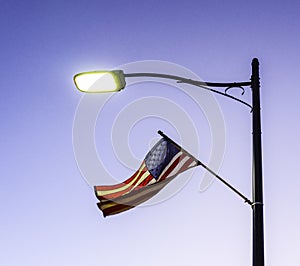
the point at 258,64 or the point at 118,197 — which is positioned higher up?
the point at 258,64

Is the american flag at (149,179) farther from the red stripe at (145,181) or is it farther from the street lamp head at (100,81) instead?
the street lamp head at (100,81)

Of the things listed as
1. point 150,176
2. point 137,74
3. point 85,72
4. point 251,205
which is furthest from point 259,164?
point 150,176

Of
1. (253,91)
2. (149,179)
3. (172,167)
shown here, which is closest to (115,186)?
(149,179)

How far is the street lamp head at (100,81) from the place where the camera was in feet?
23.4

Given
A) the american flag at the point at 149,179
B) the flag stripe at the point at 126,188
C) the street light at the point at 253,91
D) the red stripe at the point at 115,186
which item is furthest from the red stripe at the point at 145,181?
the street light at the point at 253,91

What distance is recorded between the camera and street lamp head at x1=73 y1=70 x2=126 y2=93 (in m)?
7.13

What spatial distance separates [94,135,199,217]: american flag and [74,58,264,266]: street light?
1.42 m

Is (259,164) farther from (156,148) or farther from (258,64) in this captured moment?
(156,148)

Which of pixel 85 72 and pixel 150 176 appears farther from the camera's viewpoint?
pixel 150 176

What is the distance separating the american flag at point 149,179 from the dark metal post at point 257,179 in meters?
1.88

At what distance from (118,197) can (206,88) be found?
303 cm

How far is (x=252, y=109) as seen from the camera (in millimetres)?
7129

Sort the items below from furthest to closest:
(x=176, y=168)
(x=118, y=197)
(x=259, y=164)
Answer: (x=118, y=197), (x=176, y=168), (x=259, y=164)

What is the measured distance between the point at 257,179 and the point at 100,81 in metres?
2.46
